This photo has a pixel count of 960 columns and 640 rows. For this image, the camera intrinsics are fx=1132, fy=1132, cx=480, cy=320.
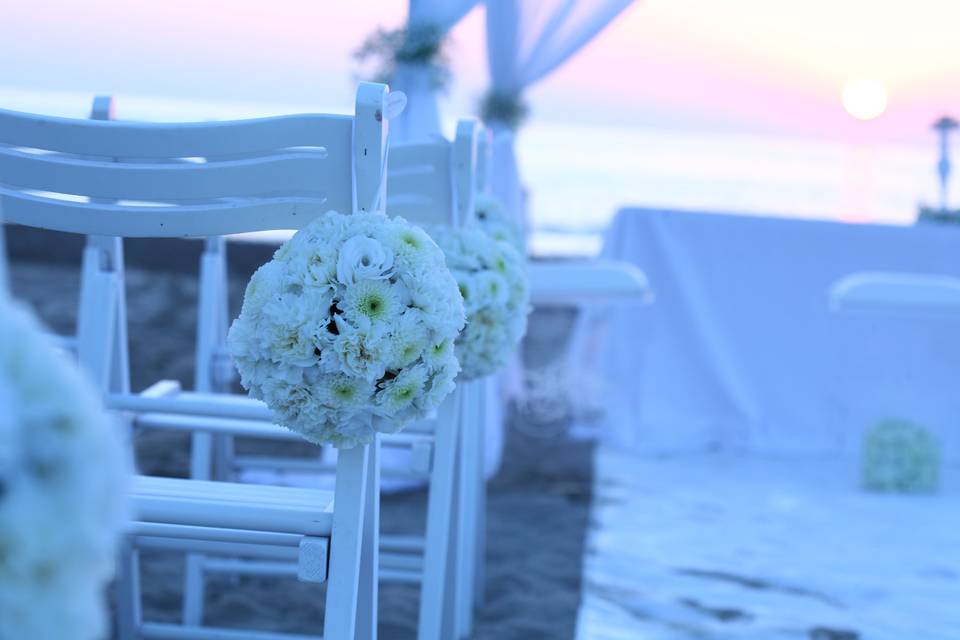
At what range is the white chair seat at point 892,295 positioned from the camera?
3154 mm

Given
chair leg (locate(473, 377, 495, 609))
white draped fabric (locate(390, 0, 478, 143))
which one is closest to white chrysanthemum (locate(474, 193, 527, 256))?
chair leg (locate(473, 377, 495, 609))

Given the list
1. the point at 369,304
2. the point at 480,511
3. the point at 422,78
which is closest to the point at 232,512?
the point at 369,304

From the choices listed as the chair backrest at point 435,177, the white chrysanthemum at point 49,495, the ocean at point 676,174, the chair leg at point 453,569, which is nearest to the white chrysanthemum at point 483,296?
the chair backrest at point 435,177

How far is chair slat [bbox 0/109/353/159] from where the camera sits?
112 centimetres

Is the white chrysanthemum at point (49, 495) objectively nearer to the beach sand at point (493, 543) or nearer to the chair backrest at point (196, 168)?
the chair backrest at point (196, 168)

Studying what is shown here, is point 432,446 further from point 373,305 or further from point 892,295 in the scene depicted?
point 892,295

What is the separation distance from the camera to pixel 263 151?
113 cm

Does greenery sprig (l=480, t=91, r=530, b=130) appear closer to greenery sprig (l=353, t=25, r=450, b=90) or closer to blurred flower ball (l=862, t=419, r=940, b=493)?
greenery sprig (l=353, t=25, r=450, b=90)

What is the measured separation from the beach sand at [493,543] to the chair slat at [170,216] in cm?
111

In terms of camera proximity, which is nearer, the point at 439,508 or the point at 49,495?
the point at 49,495

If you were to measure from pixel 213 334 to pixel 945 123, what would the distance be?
3.01m

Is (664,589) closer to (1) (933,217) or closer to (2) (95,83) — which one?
(1) (933,217)

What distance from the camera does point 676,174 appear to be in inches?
621

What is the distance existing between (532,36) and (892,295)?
1.57 meters
